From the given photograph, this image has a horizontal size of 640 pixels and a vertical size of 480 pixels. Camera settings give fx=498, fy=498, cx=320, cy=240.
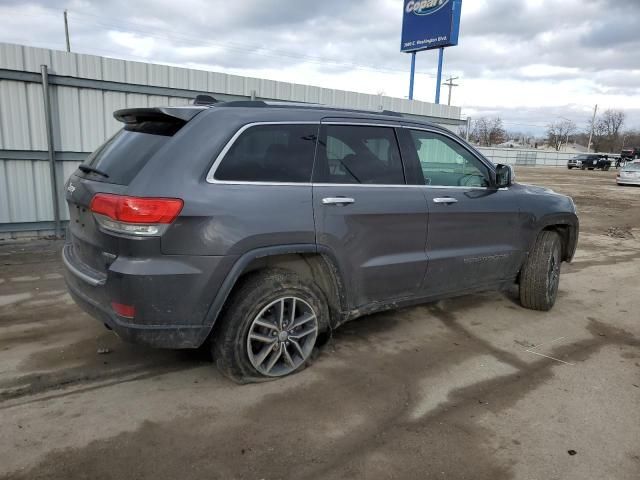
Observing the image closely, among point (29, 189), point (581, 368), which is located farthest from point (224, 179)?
point (29, 189)

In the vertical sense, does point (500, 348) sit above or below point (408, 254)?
below

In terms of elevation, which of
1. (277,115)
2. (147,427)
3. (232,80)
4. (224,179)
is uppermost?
(232,80)

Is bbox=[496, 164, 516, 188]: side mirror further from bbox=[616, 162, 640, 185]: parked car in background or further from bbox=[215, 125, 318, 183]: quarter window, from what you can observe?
bbox=[616, 162, 640, 185]: parked car in background

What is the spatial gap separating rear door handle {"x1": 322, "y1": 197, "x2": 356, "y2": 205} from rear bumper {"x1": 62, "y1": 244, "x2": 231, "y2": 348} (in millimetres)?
823

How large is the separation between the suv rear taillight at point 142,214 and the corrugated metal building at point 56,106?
5.30 metres

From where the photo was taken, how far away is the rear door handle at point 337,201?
3.35m

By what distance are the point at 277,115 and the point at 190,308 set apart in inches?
54.2

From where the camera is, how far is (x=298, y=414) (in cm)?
308

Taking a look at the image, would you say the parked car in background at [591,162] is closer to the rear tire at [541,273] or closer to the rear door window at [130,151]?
the rear tire at [541,273]

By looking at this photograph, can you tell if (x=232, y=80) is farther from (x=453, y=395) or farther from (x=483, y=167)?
(x=453, y=395)

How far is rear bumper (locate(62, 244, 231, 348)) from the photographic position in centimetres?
282

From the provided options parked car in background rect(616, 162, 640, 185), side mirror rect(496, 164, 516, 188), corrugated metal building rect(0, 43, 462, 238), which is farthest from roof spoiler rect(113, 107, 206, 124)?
parked car in background rect(616, 162, 640, 185)

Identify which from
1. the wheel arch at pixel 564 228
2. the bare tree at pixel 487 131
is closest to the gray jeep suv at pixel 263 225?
the wheel arch at pixel 564 228

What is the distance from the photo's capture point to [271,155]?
10.7 feet
